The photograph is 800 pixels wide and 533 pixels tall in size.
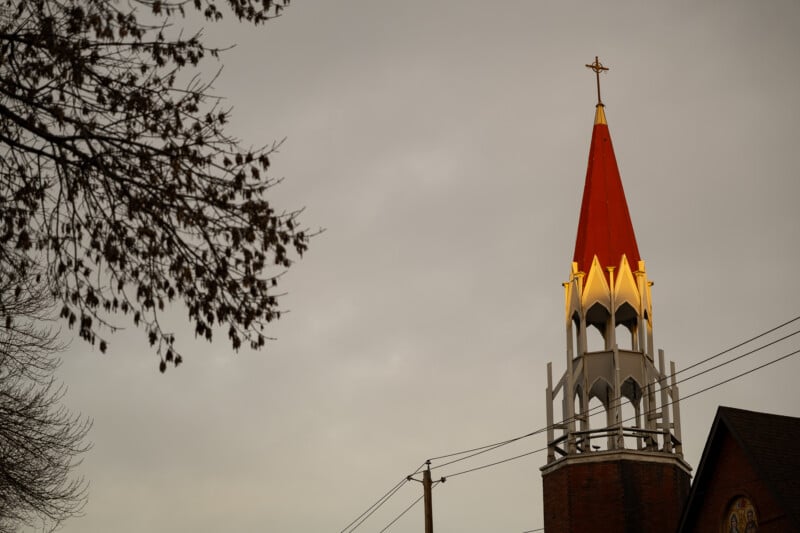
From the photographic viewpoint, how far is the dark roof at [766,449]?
980 inches

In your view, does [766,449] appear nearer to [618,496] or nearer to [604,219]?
[618,496]

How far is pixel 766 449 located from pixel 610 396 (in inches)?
342

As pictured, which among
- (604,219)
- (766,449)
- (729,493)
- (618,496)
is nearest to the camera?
(766,449)

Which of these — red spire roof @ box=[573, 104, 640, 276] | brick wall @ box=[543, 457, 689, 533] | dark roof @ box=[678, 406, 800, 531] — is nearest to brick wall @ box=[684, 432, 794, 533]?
dark roof @ box=[678, 406, 800, 531]

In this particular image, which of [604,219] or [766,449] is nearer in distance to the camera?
[766,449]

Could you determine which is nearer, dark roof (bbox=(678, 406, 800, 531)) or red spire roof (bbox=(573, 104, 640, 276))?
dark roof (bbox=(678, 406, 800, 531))

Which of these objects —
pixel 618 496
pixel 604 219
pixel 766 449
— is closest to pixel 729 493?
pixel 766 449

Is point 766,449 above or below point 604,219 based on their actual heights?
below

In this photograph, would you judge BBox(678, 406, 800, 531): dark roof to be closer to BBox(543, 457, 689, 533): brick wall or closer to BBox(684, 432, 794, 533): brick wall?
BBox(684, 432, 794, 533): brick wall

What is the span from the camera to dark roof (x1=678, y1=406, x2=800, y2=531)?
2489 cm

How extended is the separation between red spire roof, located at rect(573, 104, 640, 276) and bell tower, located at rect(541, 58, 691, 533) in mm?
30

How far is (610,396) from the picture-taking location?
34.6 metres

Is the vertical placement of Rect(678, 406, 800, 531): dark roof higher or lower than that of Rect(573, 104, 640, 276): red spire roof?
lower

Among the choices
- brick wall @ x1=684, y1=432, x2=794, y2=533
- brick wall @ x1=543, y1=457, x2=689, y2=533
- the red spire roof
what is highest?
the red spire roof
